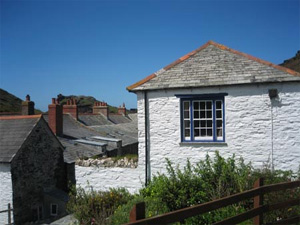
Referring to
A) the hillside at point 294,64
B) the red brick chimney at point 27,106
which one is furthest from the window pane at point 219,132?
the red brick chimney at point 27,106

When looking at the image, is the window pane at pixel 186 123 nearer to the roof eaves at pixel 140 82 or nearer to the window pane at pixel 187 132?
the window pane at pixel 187 132

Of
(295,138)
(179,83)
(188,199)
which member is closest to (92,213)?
(188,199)

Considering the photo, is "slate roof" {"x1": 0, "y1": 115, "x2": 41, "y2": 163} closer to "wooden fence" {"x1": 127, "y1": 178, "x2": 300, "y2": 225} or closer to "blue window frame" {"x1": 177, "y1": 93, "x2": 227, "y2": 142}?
"blue window frame" {"x1": 177, "y1": 93, "x2": 227, "y2": 142}

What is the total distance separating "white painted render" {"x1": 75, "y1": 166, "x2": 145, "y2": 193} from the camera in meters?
11.6

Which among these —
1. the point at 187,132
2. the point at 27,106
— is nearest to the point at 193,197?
the point at 187,132

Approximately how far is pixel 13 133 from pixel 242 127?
456 inches

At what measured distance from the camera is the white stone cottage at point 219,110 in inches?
397

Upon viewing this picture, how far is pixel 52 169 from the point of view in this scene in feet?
50.4

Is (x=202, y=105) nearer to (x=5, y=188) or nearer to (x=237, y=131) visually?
(x=237, y=131)

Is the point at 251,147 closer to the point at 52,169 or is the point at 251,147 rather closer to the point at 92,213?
the point at 92,213

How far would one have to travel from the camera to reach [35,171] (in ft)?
46.9

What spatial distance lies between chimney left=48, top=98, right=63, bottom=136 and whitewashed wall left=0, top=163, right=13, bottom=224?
6442mm

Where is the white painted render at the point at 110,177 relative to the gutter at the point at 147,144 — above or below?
below

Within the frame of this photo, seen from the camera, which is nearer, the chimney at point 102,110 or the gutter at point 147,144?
the gutter at point 147,144
